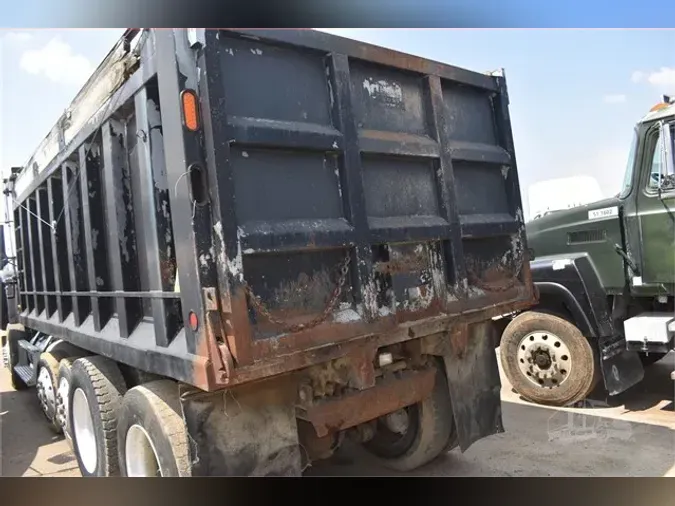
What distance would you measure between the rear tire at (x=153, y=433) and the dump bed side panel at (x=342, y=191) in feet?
2.03

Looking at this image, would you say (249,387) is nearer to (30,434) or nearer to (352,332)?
(352,332)

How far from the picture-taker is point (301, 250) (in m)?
2.58

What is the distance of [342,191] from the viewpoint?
2.83m

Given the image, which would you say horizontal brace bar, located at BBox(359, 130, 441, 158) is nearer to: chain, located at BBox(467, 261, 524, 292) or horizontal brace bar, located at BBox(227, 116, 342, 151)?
horizontal brace bar, located at BBox(227, 116, 342, 151)

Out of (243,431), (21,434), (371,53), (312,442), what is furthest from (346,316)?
(21,434)

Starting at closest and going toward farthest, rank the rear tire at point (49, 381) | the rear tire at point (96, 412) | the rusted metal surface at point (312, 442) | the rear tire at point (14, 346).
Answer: the rusted metal surface at point (312, 442), the rear tire at point (96, 412), the rear tire at point (49, 381), the rear tire at point (14, 346)

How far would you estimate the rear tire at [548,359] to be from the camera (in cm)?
514

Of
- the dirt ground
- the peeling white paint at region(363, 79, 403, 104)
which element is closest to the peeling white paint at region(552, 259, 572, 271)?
the dirt ground

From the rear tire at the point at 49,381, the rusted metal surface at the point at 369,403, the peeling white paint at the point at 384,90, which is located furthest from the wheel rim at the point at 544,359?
the rear tire at the point at 49,381

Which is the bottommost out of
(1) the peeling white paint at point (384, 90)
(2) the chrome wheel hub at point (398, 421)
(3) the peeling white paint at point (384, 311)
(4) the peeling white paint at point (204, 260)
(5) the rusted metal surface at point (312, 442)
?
(2) the chrome wheel hub at point (398, 421)

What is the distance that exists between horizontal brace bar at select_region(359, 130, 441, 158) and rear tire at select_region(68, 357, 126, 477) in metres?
2.17

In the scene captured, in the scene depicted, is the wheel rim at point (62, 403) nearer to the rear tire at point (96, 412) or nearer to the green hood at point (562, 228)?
the rear tire at point (96, 412)

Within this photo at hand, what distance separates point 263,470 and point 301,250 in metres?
1.10

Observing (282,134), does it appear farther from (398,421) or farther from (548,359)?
(548,359)
